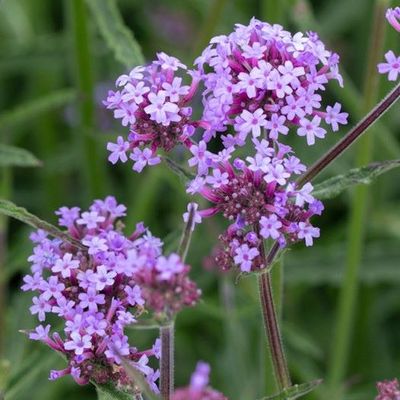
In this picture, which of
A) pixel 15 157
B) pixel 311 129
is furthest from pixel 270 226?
pixel 15 157

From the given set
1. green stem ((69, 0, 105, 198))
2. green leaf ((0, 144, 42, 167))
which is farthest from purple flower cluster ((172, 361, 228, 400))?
green stem ((69, 0, 105, 198))

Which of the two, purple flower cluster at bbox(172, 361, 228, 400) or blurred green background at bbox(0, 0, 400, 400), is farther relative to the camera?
blurred green background at bbox(0, 0, 400, 400)

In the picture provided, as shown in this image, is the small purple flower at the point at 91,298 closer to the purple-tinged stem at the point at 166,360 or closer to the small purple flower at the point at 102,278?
the small purple flower at the point at 102,278

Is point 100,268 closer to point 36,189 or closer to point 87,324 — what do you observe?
point 87,324

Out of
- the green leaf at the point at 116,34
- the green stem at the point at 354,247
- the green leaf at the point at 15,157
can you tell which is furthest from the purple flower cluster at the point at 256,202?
the green stem at the point at 354,247

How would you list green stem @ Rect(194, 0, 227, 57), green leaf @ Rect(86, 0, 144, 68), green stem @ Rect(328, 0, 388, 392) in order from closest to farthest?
green leaf @ Rect(86, 0, 144, 68), green stem @ Rect(328, 0, 388, 392), green stem @ Rect(194, 0, 227, 57)

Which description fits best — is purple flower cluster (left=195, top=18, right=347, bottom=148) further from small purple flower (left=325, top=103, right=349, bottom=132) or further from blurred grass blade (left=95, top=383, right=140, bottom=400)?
blurred grass blade (left=95, top=383, right=140, bottom=400)
